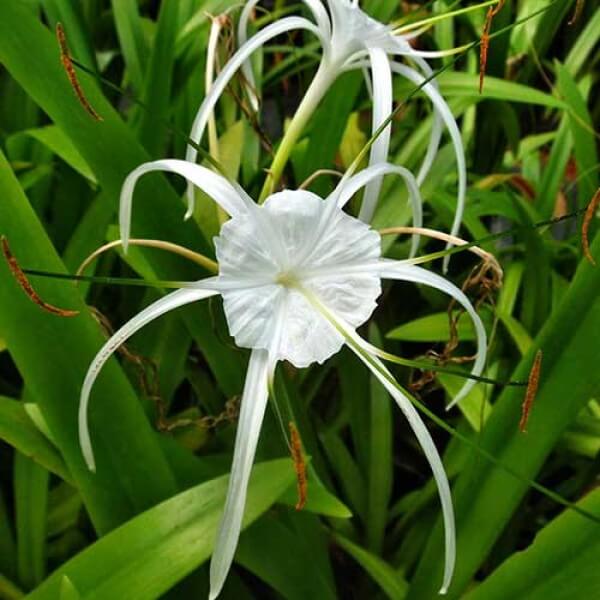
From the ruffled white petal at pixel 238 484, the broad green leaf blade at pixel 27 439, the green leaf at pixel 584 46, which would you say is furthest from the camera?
the green leaf at pixel 584 46

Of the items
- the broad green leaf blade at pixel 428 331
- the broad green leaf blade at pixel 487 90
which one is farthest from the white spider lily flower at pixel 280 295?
the broad green leaf blade at pixel 487 90

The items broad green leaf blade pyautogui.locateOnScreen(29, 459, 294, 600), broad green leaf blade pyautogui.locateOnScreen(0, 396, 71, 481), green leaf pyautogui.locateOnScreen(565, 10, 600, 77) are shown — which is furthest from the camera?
green leaf pyautogui.locateOnScreen(565, 10, 600, 77)

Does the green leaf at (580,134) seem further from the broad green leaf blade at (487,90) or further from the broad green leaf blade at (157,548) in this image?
the broad green leaf blade at (157,548)

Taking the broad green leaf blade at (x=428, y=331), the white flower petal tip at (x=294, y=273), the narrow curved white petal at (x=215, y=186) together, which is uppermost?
the narrow curved white petal at (x=215, y=186)

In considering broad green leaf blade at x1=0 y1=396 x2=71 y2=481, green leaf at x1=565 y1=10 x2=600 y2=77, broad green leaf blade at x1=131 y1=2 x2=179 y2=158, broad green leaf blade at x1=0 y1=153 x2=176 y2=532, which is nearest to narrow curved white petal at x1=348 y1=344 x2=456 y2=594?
broad green leaf blade at x1=0 y1=153 x2=176 y2=532

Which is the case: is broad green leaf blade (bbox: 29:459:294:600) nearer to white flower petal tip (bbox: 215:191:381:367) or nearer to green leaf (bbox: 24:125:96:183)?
white flower petal tip (bbox: 215:191:381:367)

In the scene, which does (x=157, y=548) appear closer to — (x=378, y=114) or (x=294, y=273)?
(x=294, y=273)
